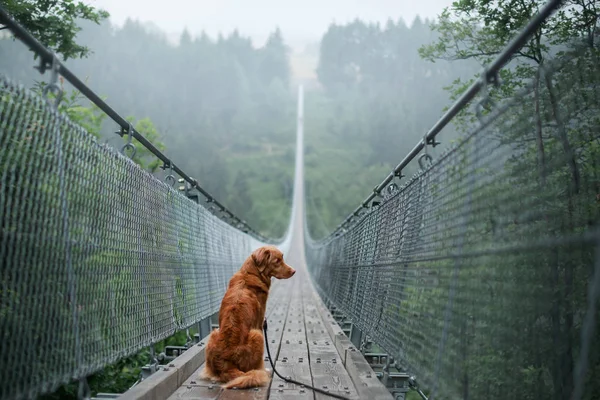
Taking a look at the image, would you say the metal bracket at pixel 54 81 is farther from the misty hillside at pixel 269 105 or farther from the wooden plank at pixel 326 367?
A: the misty hillside at pixel 269 105

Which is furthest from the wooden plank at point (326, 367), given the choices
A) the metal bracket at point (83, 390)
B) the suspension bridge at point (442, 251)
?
the metal bracket at point (83, 390)

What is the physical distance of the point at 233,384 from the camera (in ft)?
8.66

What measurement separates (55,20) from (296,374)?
5.47 m

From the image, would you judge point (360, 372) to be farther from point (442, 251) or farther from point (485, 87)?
point (485, 87)

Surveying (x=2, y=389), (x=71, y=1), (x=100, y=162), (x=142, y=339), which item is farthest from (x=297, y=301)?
(x=2, y=389)

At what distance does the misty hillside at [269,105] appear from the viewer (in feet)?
133

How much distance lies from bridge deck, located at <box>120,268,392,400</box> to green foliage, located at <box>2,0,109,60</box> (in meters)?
4.39

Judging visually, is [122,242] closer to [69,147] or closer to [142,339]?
[142,339]

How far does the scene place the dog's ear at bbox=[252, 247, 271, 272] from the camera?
3.33 metres

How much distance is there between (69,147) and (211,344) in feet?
4.50

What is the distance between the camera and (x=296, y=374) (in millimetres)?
3098

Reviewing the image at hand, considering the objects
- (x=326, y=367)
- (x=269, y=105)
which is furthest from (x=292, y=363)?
(x=269, y=105)

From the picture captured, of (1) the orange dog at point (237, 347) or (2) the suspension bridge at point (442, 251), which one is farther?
(1) the orange dog at point (237, 347)

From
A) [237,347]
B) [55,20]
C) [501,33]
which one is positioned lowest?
[237,347]
